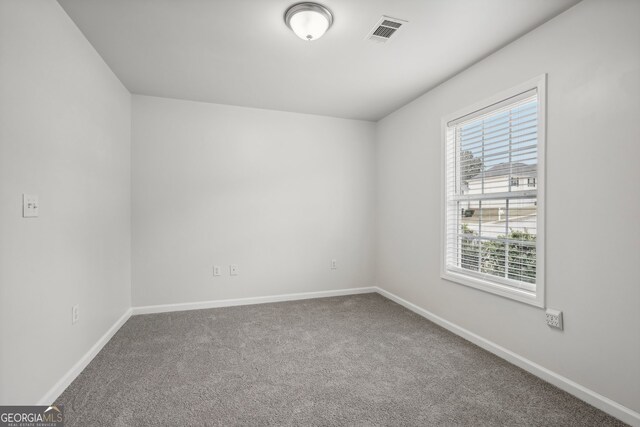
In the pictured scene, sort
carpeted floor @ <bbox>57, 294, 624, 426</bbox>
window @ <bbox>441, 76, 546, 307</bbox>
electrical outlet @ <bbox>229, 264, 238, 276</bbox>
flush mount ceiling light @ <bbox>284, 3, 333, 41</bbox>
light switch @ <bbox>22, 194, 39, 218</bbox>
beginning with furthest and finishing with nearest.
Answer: electrical outlet @ <bbox>229, 264, 238, 276</bbox> → window @ <bbox>441, 76, 546, 307</bbox> → flush mount ceiling light @ <bbox>284, 3, 333, 41</bbox> → carpeted floor @ <bbox>57, 294, 624, 426</bbox> → light switch @ <bbox>22, 194, 39, 218</bbox>

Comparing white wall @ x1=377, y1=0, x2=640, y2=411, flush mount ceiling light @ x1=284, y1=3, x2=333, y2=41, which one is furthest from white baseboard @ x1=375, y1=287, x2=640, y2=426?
flush mount ceiling light @ x1=284, y1=3, x2=333, y2=41

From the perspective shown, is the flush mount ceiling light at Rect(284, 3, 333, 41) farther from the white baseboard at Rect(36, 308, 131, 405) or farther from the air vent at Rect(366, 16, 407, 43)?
the white baseboard at Rect(36, 308, 131, 405)

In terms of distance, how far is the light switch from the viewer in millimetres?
1632

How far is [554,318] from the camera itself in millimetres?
2072

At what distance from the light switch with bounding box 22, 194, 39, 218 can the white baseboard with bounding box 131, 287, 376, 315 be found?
7.04ft

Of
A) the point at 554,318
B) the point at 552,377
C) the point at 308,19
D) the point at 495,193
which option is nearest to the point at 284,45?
the point at 308,19

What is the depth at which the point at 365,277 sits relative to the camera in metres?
4.47

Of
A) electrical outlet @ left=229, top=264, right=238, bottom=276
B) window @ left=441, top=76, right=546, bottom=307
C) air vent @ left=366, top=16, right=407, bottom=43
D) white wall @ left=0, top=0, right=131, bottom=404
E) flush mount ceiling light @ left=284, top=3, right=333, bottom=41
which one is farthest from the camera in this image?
electrical outlet @ left=229, top=264, right=238, bottom=276

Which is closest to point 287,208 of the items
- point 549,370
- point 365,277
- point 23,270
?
point 365,277

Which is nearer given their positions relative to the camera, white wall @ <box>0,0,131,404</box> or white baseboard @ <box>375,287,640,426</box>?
white wall @ <box>0,0,131,404</box>

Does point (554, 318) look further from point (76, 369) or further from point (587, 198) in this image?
point (76, 369)

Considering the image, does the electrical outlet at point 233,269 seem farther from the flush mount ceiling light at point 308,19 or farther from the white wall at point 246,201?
the flush mount ceiling light at point 308,19

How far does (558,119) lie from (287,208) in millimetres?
2958

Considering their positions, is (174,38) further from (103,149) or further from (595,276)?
(595,276)
